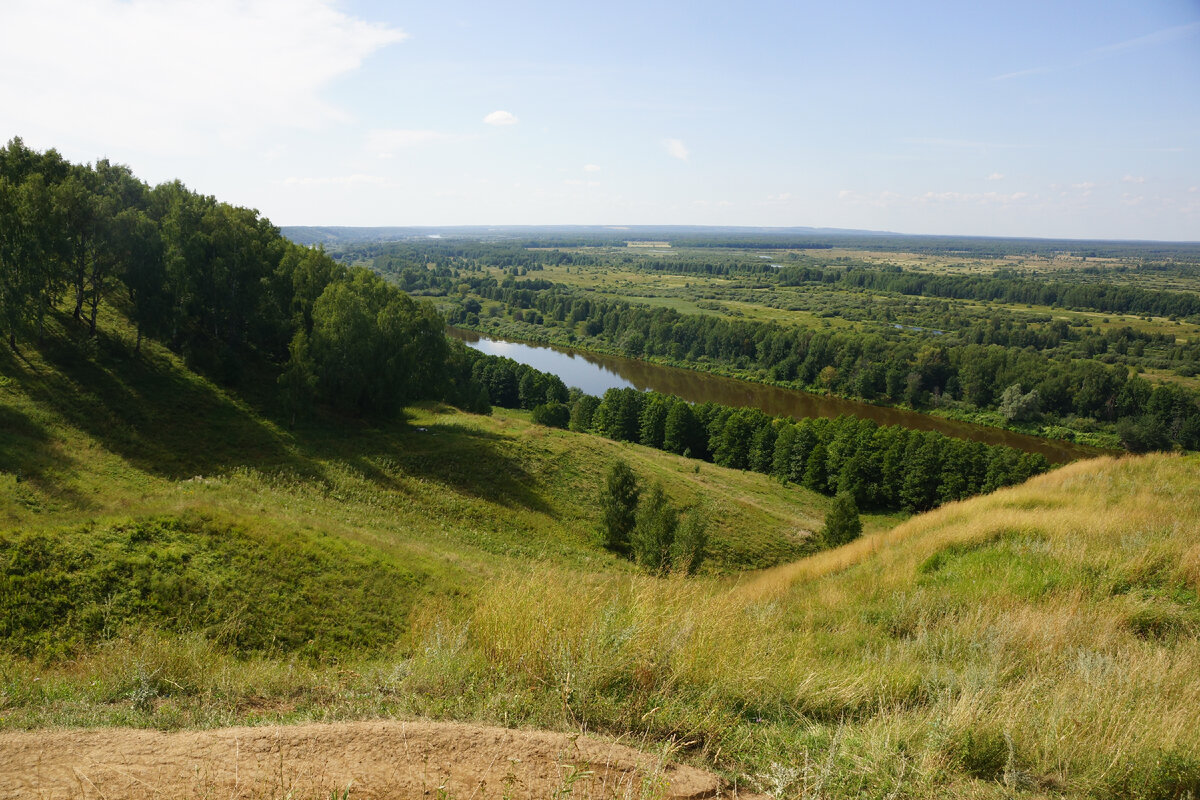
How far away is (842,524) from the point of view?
1148 inches

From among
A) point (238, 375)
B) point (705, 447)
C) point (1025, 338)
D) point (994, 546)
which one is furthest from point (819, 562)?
point (1025, 338)

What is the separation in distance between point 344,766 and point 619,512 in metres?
23.4

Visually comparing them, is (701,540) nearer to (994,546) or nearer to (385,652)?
(994,546)

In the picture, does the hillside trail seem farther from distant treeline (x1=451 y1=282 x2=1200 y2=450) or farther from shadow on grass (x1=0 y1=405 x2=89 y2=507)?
distant treeline (x1=451 y1=282 x2=1200 y2=450)

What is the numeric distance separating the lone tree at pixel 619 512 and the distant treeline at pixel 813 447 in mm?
21126

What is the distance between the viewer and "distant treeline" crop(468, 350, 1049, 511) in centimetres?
4222

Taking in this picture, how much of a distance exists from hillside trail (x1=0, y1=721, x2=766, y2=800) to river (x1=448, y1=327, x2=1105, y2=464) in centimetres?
5830

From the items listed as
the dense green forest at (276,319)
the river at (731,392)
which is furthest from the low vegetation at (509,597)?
the river at (731,392)

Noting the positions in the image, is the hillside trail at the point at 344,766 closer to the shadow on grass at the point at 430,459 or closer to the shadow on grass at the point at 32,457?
the shadow on grass at the point at 32,457

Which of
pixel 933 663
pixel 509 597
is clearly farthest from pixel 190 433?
pixel 933 663

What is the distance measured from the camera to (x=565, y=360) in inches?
3745

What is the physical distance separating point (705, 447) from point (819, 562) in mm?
42252

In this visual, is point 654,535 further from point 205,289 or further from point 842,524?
point 205,289

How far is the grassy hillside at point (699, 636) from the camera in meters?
4.06
